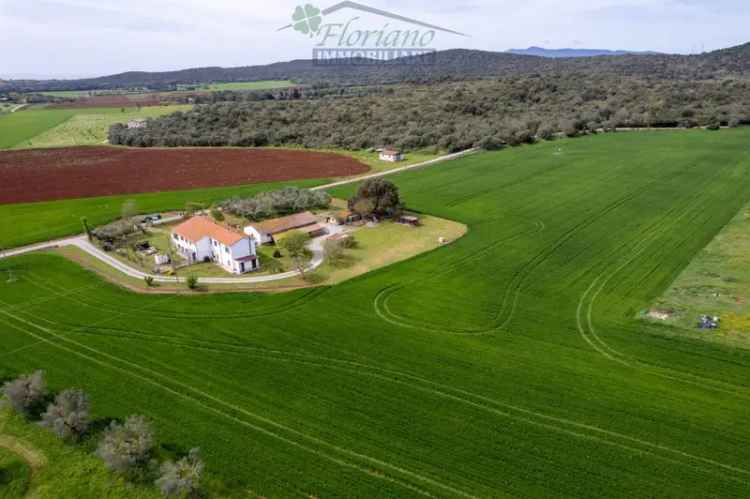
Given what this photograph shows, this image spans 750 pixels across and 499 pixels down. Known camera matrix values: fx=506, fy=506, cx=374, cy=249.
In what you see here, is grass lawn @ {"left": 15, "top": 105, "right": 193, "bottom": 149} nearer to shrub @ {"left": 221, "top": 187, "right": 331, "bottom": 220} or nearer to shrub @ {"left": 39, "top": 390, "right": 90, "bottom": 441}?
shrub @ {"left": 221, "top": 187, "right": 331, "bottom": 220}

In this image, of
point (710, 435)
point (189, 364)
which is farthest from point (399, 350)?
point (710, 435)

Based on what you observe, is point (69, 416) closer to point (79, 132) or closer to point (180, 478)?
point (180, 478)

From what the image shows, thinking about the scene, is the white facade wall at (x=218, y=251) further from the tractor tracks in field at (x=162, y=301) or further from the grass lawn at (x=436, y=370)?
the tractor tracks in field at (x=162, y=301)

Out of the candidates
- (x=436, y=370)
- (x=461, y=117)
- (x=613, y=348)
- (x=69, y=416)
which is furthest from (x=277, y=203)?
(x=461, y=117)

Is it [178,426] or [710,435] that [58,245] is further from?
[710,435]

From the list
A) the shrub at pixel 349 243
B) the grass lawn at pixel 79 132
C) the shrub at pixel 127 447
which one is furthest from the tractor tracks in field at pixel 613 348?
the grass lawn at pixel 79 132

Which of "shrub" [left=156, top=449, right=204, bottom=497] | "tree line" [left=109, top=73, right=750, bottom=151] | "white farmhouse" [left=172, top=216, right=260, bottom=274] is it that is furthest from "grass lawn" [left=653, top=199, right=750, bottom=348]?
"tree line" [left=109, top=73, right=750, bottom=151]
